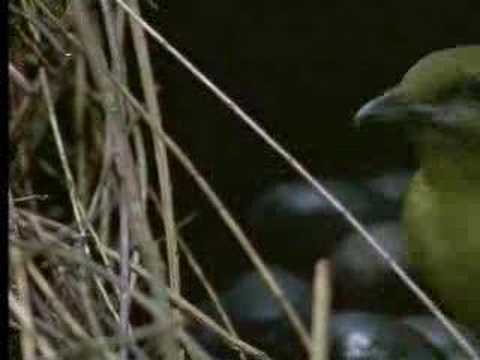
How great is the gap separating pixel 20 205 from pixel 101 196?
0.11 m

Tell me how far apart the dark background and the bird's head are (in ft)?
1.75

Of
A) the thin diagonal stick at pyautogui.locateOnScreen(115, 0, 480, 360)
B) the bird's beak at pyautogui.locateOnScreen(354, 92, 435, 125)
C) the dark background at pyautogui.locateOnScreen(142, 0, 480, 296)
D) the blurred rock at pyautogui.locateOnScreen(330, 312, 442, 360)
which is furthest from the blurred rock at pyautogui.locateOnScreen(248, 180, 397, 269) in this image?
the thin diagonal stick at pyautogui.locateOnScreen(115, 0, 480, 360)

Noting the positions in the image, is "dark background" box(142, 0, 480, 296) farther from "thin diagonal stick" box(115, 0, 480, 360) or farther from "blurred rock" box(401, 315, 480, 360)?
"thin diagonal stick" box(115, 0, 480, 360)

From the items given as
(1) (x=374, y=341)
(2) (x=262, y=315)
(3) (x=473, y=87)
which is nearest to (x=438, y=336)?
(1) (x=374, y=341)

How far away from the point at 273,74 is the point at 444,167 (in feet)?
1.99

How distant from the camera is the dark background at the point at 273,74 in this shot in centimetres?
228

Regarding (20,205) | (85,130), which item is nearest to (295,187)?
(85,130)

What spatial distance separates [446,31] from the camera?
2.33 metres

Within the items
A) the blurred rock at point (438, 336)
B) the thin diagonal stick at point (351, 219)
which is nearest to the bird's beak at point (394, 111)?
the thin diagonal stick at point (351, 219)

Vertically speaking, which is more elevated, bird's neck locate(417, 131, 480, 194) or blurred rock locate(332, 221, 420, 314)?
bird's neck locate(417, 131, 480, 194)

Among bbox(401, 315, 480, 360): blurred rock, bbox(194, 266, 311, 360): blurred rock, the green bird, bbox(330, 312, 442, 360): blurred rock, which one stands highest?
the green bird

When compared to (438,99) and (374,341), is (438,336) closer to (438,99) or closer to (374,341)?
(374,341)

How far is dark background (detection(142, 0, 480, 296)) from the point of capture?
228cm

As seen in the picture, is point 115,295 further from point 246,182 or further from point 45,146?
point 246,182
